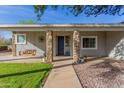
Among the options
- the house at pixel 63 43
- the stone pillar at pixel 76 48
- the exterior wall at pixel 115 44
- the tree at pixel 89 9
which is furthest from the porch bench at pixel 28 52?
the exterior wall at pixel 115 44

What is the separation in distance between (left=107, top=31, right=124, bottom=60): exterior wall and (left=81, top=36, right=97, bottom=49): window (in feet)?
4.21

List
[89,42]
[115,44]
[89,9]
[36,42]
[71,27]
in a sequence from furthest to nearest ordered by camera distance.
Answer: [36,42] → [89,42] → [115,44] → [71,27] → [89,9]

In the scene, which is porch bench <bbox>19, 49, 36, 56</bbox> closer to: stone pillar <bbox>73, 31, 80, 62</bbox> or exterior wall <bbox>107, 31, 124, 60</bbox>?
stone pillar <bbox>73, 31, 80, 62</bbox>

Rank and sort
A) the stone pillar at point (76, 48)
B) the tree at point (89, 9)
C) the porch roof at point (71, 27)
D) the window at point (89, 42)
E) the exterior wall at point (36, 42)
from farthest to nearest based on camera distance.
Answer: the exterior wall at point (36, 42) → the window at point (89, 42) → the stone pillar at point (76, 48) → the porch roof at point (71, 27) → the tree at point (89, 9)

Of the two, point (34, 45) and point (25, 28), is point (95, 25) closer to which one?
point (25, 28)

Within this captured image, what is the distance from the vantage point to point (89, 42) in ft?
66.3

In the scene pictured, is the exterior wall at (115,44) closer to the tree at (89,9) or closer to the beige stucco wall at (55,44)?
the beige stucco wall at (55,44)

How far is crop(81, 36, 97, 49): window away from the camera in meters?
20.2

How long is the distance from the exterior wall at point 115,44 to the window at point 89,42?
1.28 metres

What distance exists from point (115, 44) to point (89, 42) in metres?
2.82

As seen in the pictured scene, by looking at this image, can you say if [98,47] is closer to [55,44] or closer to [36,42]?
[55,44]

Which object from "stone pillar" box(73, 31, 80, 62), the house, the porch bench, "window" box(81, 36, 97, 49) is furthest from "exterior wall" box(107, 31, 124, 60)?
the porch bench

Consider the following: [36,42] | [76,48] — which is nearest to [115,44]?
[76,48]

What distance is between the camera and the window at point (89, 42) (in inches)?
795
